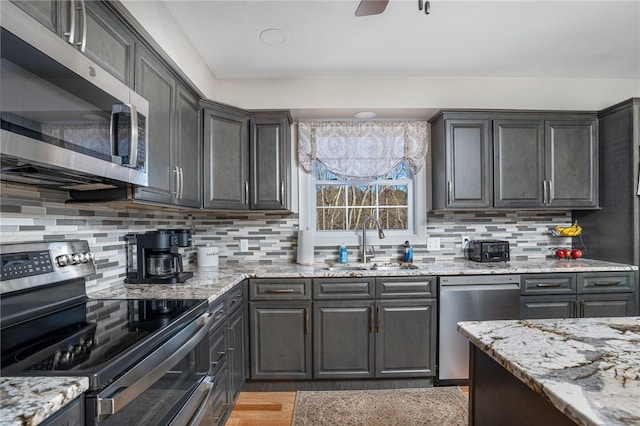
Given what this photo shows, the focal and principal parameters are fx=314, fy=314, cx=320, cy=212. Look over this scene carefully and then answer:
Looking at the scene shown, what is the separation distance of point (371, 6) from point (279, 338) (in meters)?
2.18

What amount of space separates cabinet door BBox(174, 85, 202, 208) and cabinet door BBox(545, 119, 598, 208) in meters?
2.85

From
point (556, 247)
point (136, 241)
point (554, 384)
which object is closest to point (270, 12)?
point (136, 241)

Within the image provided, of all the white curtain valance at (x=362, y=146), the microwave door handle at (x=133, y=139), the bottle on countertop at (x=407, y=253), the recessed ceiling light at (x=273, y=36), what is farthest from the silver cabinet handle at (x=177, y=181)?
the bottle on countertop at (x=407, y=253)

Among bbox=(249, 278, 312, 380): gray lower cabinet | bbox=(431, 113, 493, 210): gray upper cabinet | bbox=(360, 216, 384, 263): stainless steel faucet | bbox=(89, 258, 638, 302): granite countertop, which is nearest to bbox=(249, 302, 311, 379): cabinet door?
bbox=(249, 278, 312, 380): gray lower cabinet

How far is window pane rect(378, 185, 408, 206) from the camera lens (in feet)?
10.0

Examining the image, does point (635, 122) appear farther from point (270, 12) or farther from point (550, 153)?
point (270, 12)

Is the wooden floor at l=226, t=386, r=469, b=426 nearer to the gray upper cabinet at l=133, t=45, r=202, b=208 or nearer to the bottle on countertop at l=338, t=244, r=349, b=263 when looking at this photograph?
the bottle on countertop at l=338, t=244, r=349, b=263

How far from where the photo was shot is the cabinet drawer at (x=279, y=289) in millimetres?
2334

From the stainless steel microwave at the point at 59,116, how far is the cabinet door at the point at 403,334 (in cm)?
189

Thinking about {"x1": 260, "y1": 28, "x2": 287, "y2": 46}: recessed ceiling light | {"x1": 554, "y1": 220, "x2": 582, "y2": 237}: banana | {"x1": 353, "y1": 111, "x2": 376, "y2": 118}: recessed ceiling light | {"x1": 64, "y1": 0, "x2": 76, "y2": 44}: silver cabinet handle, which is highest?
{"x1": 260, "y1": 28, "x2": 287, "y2": 46}: recessed ceiling light

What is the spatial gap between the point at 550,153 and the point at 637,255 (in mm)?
999

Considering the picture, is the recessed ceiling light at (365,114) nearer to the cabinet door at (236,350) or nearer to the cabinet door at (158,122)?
the cabinet door at (158,122)

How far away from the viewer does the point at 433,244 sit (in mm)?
2959

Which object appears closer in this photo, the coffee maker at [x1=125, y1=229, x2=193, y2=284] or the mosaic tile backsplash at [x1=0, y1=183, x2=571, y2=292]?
the coffee maker at [x1=125, y1=229, x2=193, y2=284]
